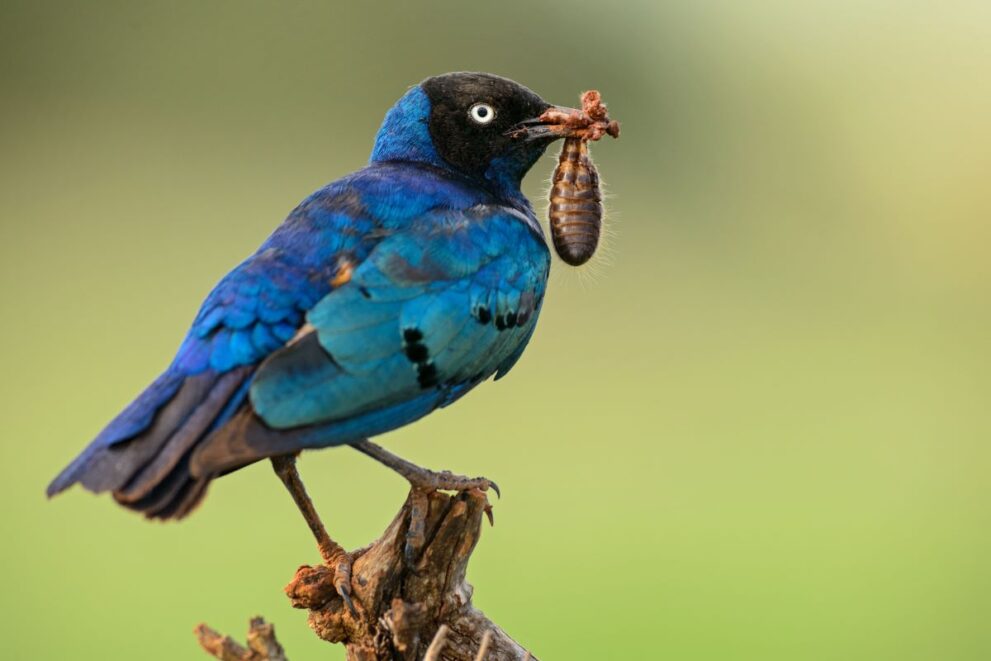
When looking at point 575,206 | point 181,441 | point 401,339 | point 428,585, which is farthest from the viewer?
point 575,206

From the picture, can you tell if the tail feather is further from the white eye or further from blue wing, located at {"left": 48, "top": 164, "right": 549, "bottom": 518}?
the white eye

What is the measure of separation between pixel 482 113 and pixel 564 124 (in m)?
0.29

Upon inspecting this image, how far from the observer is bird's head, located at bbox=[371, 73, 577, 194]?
15.3 ft

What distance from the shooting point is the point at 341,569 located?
4.07 metres

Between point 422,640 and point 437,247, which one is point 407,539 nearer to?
point 422,640

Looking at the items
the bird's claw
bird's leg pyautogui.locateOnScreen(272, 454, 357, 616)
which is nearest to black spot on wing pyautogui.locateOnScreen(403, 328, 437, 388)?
bird's leg pyautogui.locateOnScreen(272, 454, 357, 616)

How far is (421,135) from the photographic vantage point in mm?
4730

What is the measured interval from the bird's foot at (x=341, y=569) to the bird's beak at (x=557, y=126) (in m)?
1.57

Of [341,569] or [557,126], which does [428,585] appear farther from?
[557,126]

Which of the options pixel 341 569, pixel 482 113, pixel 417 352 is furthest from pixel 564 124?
pixel 341 569

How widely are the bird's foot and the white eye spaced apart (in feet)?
5.15

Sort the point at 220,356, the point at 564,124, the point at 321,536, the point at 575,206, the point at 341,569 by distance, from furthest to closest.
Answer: the point at 575,206, the point at 564,124, the point at 321,536, the point at 341,569, the point at 220,356

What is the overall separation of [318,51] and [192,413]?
26.6 ft

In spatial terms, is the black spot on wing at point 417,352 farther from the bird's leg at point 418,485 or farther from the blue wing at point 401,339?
the bird's leg at point 418,485
